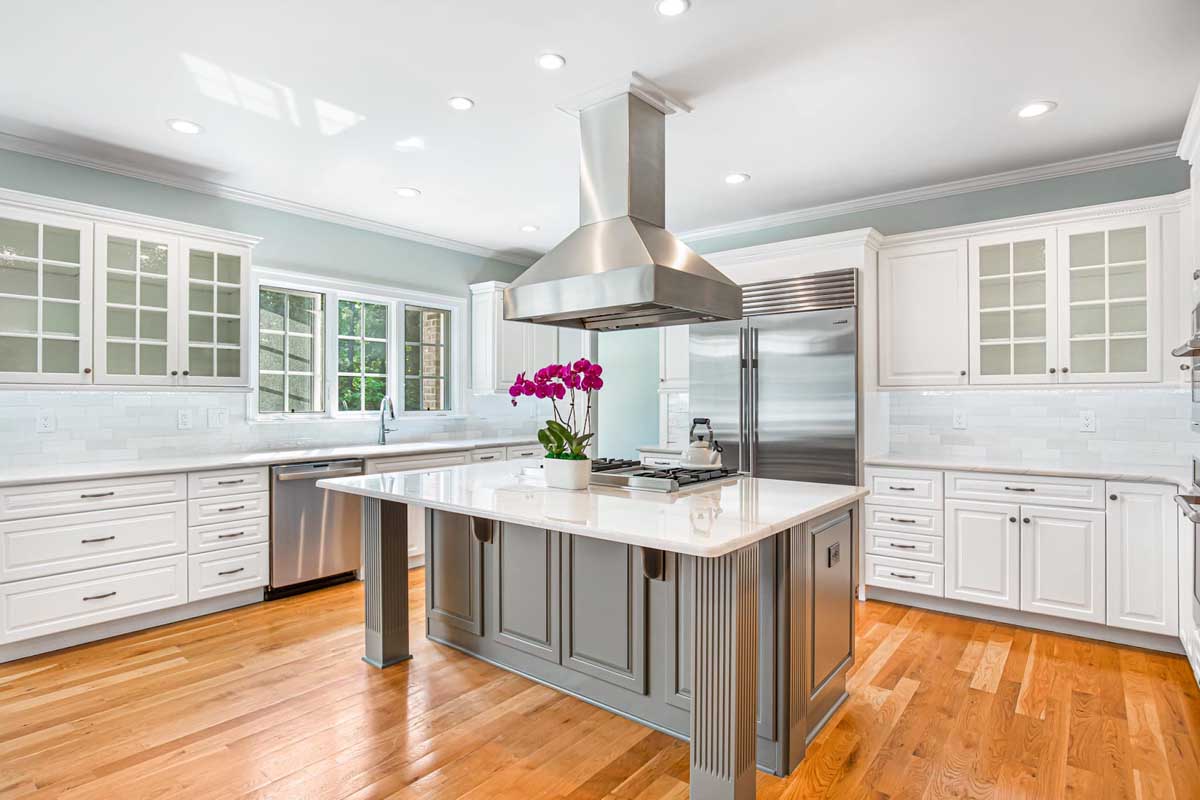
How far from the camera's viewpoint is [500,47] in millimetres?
2555

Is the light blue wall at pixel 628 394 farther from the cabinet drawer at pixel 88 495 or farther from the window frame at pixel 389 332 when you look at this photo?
the cabinet drawer at pixel 88 495

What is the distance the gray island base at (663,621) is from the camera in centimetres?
188

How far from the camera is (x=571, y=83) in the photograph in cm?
282

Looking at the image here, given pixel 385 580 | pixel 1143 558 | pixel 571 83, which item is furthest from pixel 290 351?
pixel 1143 558

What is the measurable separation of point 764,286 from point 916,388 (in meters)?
1.17

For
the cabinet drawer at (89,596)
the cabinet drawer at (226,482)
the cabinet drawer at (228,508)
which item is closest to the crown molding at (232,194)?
the cabinet drawer at (226,482)

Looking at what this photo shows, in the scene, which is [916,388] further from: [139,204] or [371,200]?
[139,204]

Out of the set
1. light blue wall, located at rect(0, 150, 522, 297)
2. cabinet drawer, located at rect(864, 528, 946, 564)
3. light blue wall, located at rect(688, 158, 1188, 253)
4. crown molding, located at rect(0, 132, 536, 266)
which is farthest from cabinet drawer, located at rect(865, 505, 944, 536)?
crown molding, located at rect(0, 132, 536, 266)

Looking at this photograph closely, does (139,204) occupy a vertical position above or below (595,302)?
above

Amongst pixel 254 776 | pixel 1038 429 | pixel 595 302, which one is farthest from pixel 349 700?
pixel 1038 429

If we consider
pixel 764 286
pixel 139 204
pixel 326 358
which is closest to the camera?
pixel 139 204

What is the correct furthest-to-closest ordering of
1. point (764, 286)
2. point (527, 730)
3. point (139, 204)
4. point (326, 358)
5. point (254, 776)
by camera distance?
point (326, 358) < point (764, 286) < point (139, 204) < point (527, 730) < point (254, 776)

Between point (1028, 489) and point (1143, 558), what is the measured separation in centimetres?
56

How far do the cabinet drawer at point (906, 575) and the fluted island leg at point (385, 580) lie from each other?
277 centimetres
